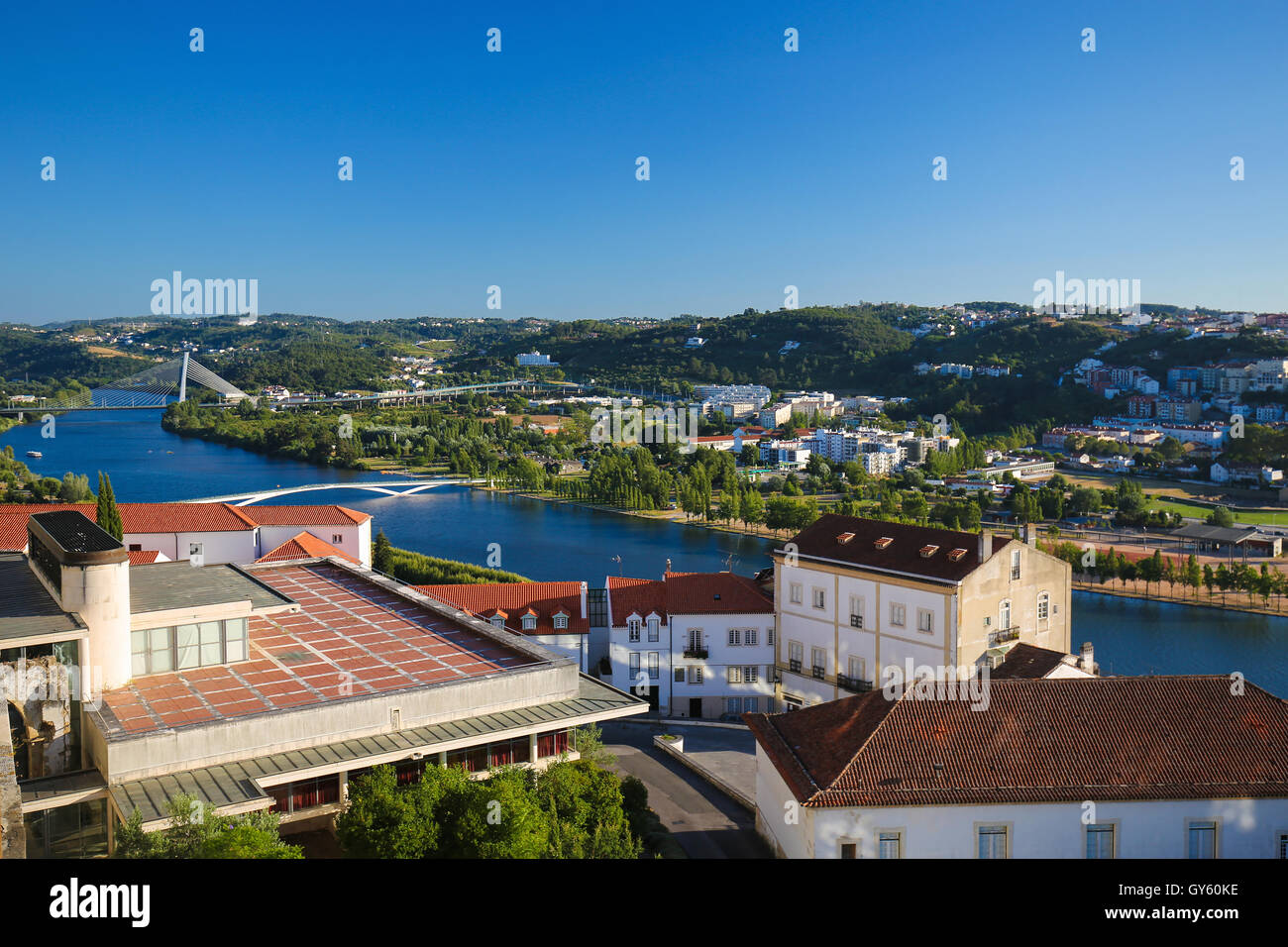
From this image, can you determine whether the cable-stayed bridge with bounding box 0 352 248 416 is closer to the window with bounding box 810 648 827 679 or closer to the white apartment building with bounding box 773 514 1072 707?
the white apartment building with bounding box 773 514 1072 707

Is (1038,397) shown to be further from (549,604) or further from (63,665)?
(63,665)

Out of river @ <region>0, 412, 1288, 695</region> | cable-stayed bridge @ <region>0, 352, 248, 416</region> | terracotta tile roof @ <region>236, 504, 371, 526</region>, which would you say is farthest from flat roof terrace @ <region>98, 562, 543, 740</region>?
cable-stayed bridge @ <region>0, 352, 248, 416</region>

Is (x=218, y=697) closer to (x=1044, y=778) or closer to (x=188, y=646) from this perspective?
(x=188, y=646)

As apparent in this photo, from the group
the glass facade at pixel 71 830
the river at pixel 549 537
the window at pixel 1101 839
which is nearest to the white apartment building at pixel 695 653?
the window at pixel 1101 839

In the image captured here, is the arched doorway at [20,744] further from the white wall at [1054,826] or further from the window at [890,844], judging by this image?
the window at [890,844]

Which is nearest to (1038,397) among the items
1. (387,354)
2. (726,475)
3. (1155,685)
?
(726,475)

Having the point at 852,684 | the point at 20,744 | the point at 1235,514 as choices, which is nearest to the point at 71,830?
the point at 20,744
